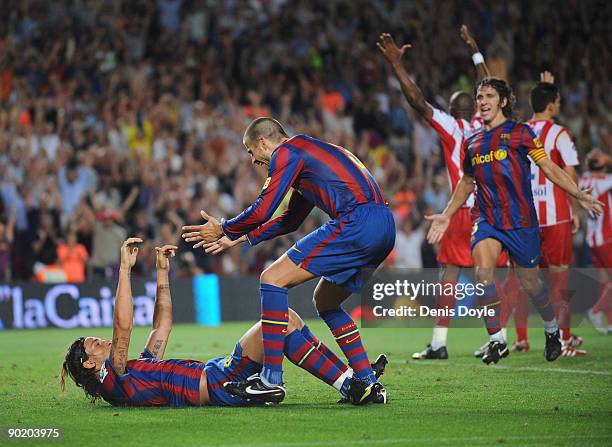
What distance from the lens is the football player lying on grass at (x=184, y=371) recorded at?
25.9ft

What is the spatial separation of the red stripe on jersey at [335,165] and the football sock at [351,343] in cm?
91

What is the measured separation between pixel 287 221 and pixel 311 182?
20.9 inches

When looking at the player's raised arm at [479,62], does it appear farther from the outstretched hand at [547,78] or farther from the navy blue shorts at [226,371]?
the navy blue shorts at [226,371]

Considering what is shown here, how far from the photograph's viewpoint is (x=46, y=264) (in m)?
18.6

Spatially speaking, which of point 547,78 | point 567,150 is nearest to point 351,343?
point 567,150

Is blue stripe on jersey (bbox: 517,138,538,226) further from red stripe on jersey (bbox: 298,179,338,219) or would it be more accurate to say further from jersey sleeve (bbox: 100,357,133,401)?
jersey sleeve (bbox: 100,357,133,401)

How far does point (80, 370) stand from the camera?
26.1 feet

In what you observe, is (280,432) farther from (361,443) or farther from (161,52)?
(161,52)

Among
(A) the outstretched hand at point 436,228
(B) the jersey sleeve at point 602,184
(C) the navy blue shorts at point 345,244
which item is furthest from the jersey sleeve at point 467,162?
(B) the jersey sleeve at point 602,184

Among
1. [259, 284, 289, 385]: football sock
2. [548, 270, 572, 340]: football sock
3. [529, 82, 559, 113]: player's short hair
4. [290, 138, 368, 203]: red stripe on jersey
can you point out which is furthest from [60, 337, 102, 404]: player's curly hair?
[529, 82, 559, 113]: player's short hair

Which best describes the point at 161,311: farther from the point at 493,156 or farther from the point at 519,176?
the point at 519,176

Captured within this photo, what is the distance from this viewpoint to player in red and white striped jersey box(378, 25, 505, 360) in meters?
11.3

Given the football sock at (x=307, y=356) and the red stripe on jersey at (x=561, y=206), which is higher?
the red stripe on jersey at (x=561, y=206)

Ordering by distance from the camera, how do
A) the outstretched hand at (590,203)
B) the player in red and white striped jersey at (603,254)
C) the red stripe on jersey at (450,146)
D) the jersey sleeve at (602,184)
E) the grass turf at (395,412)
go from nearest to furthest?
the grass turf at (395,412), the outstretched hand at (590,203), the red stripe on jersey at (450,146), the jersey sleeve at (602,184), the player in red and white striped jersey at (603,254)
